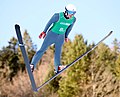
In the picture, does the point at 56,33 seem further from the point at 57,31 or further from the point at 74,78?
the point at 74,78

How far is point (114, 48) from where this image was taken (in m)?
→ 61.2

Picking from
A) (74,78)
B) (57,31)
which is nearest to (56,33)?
(57,31)

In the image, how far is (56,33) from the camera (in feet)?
26.2

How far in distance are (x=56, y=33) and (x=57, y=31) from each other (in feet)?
0.23

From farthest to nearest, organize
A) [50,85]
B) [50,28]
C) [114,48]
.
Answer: [114,48] < [50,85] < [50,28]

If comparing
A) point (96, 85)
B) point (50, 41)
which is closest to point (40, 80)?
point (96, 85)

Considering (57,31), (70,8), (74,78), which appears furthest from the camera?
(74,78)

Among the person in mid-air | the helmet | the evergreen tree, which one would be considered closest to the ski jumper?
the person in mid-air

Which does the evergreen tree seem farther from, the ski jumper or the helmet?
the helmet

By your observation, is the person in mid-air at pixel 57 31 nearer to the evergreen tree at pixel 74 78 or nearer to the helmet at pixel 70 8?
the helmet at pixel 70 8

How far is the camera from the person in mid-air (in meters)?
7.65

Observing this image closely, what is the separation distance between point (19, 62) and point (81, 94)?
19024 millimetres

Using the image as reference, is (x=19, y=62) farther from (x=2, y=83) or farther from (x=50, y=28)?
(x=50, y=28)

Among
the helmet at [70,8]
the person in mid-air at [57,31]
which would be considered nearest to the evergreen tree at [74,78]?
the person in mid-air at [57,31]
